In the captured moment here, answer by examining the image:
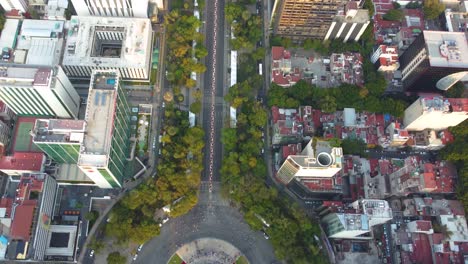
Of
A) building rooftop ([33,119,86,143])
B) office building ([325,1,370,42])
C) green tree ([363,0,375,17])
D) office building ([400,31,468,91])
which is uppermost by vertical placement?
green tree ([363,0,375,17])

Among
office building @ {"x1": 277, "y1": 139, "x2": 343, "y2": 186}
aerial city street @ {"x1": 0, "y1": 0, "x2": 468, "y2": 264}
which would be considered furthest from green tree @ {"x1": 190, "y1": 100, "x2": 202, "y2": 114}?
office building @ {"x1": 277, "y1": 139, "x2": 343, "y2": 186}

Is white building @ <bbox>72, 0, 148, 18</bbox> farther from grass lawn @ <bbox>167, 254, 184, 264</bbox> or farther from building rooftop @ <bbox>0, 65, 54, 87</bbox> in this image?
grass lawn @ <bbox>167, 254, 184, 264</bbox>

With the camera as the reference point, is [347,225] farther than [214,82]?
No

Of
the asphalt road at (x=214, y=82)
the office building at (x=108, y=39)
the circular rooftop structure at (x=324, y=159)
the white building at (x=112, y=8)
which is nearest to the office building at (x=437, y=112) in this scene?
the circular rooftop structure at (x=324, y=159)

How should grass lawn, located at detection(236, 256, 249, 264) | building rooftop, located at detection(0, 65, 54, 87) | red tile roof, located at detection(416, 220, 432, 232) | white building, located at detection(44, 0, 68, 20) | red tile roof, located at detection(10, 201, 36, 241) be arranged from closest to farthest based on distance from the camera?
building rooftop, located at detection(0, 65, 54, 87), red tile roof, located at detection(10, 201, 36, 241), grass lawn, located at detection(236, 256, 249, 264), red tile roof, located at detection(416, 220, 432, 232), white building, located at detection(44, 0, 68, 20)

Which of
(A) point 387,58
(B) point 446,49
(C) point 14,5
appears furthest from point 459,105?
(C) point 14,5

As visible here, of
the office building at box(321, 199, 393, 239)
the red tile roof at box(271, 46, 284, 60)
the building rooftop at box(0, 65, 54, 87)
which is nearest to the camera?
the building rooftop at box(0, 65, 54, 87)

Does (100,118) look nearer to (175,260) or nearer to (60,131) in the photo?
(60,131)
